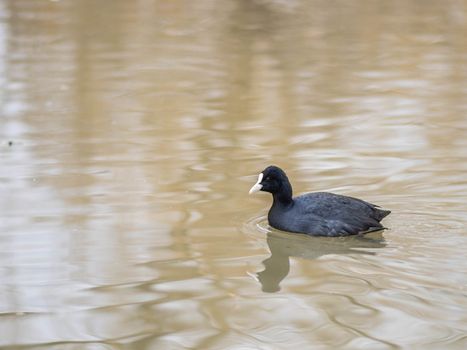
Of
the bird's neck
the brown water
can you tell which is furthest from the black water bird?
the brown water

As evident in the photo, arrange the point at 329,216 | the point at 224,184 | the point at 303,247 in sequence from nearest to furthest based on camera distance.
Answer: the point at 303,247 → the point at 329,216 → the point at 224,184

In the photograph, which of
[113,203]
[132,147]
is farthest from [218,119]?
[113,203]

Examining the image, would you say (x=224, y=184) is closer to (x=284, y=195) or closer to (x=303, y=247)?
(x=284, y=195)

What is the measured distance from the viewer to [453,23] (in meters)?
18.4

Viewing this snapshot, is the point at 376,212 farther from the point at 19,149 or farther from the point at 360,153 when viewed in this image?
the point at 19,149

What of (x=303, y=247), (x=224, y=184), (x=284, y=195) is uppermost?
(x=284, y=195)

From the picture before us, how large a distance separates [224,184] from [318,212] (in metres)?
1.50

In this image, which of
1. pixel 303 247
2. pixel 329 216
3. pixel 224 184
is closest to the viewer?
pixel 303 247

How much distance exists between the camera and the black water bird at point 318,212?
7.75 m

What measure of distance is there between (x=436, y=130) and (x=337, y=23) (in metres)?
8.49

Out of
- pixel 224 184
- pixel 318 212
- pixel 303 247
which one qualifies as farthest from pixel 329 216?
pixel 224 184

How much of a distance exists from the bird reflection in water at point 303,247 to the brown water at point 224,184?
0.02 meters

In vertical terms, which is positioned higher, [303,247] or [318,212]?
[318,212]

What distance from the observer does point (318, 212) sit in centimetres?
782
